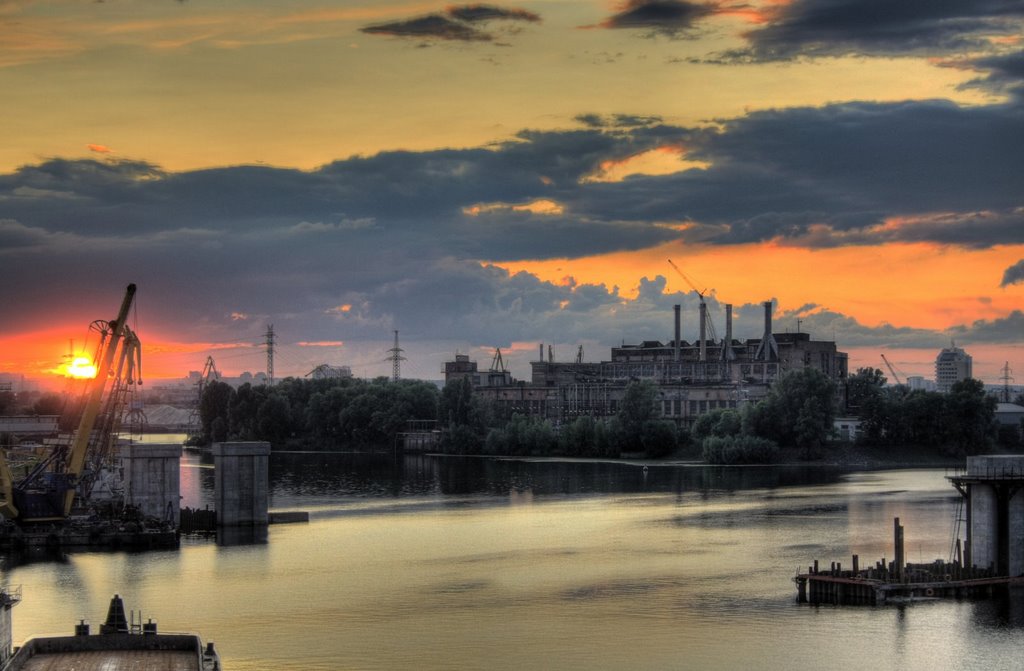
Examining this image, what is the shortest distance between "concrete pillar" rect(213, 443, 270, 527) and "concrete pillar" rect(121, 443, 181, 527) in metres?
3.38

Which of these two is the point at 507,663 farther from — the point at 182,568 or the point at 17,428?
the point at 17,428

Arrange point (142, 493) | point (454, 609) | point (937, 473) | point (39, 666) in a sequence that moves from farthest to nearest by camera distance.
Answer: point (937, 473), point (142, 493), point (454, 609), point (39, 666)

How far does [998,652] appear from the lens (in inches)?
1982

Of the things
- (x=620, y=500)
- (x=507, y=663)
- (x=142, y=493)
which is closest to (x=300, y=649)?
(x=507, y=663)

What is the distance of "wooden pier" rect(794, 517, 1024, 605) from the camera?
192 ft

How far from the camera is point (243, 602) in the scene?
201ft

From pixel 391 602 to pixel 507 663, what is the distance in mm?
13310

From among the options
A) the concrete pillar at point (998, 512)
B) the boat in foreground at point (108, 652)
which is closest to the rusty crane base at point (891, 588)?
the concrete pillar at point (998, 512)

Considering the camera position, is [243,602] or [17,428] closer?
[243,602]

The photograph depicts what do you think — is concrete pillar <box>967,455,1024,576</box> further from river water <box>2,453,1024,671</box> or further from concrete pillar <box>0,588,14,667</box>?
concrete pillar <box>0,588,14,667</box>

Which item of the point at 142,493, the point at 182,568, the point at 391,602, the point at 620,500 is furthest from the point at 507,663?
the point at 620,500

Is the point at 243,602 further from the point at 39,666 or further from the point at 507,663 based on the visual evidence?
the point at 39,666

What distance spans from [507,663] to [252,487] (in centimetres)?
4474

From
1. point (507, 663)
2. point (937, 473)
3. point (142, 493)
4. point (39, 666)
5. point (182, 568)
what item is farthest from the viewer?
point (937, 473)
